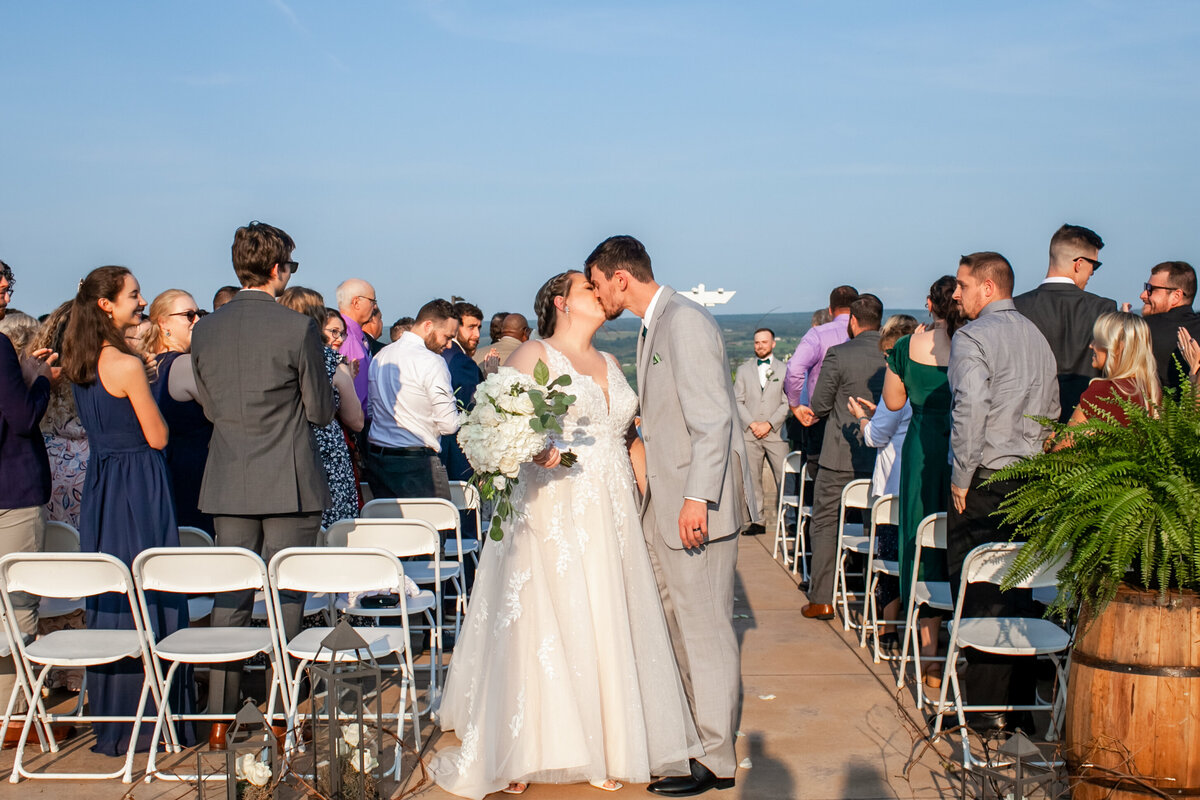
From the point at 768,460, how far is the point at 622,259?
263 inches

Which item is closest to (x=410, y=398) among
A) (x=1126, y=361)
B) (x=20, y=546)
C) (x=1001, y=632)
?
(x=20, y=546)

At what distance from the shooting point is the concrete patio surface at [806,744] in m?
4.35

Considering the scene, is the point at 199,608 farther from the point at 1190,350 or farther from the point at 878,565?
the point at 1190,350

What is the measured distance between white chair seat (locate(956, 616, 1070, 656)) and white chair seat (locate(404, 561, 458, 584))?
268 cm

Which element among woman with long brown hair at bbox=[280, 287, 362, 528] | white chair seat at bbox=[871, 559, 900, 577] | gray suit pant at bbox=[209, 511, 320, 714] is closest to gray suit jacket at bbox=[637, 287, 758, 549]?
gray suit pant at bbox=[209, 511, 320, 714]

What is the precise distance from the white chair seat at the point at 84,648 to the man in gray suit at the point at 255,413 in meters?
0.46

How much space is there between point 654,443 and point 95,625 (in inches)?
112

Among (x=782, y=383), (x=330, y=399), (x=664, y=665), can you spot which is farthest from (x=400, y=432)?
(x=782, y=383)

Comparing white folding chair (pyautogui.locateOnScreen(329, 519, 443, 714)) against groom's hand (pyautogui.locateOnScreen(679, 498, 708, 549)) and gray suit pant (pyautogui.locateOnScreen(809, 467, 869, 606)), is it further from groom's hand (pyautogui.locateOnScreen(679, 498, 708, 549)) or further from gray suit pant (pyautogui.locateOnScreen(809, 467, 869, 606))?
gray suit pant (pyautogui.locateOnScreen(809, 467, 869, 606))

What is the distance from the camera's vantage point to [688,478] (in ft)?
13.9

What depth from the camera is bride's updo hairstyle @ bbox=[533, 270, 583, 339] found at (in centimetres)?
488

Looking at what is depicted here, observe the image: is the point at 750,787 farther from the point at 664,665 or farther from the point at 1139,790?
the point at 1139,790

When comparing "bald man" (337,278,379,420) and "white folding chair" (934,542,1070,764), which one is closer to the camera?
"white folding chair" (934,542,1070,764)

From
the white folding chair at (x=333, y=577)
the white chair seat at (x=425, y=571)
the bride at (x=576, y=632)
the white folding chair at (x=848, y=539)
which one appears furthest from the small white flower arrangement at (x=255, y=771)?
the white folding chair at (x=848, y=539)
